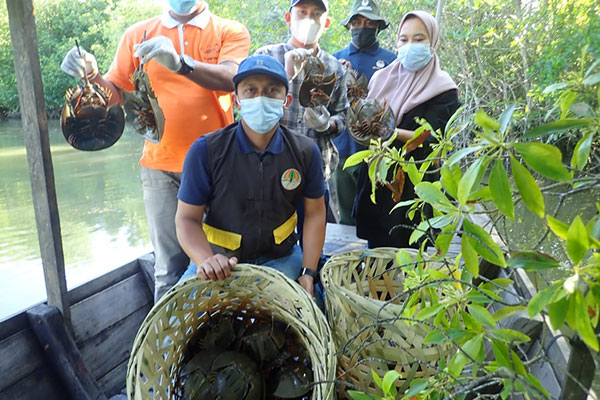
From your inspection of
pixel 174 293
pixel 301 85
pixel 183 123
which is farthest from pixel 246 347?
pixel 301 85

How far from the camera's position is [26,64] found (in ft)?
6.19

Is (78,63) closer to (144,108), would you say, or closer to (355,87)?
(144,108)

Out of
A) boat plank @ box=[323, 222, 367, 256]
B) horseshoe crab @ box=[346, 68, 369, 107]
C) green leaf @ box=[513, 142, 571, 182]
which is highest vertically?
horseshoe crab @ box=[346, 68, 369, 107]

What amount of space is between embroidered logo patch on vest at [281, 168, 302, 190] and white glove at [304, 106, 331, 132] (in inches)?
22.2

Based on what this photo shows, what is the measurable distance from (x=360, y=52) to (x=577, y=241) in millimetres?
2720

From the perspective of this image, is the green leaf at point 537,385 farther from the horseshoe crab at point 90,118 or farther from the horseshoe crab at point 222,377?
the horseshoe crab at point 90,118

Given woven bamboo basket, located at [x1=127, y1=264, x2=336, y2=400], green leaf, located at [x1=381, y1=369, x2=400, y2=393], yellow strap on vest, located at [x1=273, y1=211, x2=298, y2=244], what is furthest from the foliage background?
green leaf, located at [x1=381, y1=369, x2=400, y2=393]

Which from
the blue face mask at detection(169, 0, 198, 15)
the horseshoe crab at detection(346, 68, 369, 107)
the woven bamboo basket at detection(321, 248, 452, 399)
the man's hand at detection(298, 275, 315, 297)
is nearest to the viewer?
the woven bamboo basket at detection(321, 248, 452, 399)

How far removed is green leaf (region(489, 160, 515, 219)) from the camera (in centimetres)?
52

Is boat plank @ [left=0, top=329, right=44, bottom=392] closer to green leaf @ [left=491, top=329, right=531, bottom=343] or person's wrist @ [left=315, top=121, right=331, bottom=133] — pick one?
person's wrist @ [left=315, top=121, right=331, bottom=133]

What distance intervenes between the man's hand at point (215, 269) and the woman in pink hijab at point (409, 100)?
1.15 metres

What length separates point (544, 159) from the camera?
0.50 m

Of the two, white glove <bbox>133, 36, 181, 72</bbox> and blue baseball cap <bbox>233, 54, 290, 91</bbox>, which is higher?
white glove <bbox>133, 36, 181, 72</bbox>

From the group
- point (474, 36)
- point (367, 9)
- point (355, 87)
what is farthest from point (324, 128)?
point (474, 36)
